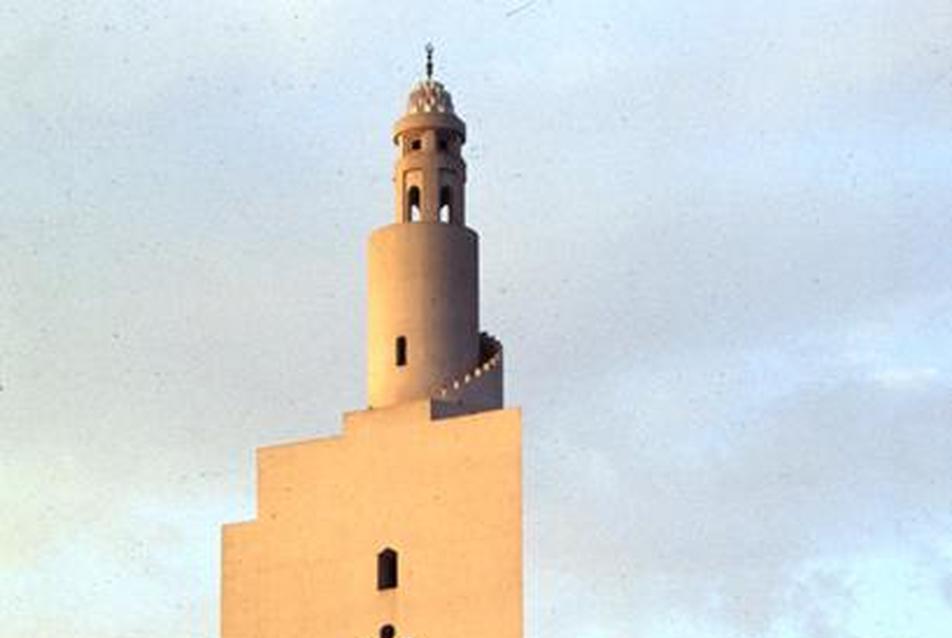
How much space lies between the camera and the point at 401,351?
3475 cm

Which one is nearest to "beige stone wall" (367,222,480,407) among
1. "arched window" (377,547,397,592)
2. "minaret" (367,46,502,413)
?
"minaret" (367,46,502,413)

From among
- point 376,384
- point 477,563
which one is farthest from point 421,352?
point 477,563

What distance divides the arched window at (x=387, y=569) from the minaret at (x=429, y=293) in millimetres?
2031

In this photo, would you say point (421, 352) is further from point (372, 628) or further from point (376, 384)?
point (372, 628)

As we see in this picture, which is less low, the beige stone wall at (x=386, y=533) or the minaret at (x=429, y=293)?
the minaret at (x=429, y=293)

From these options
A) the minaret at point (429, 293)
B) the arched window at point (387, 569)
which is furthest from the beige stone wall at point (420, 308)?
the arched window at point (387, 569)

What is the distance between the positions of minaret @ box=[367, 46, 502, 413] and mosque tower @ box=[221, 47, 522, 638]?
2 cm

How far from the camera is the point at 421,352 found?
34594 mm

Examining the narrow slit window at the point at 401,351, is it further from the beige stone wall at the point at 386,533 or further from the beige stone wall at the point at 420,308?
the beige stone wall at the point at 386,533

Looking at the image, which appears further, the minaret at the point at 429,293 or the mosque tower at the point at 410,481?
the minaret at the point at 429,293

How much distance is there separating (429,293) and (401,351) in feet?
2.76

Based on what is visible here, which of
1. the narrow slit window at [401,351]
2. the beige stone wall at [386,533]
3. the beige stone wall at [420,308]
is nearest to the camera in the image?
the beige stone wall at [386,533]

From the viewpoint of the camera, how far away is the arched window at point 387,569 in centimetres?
3379

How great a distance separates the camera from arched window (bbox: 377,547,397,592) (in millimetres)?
33787
